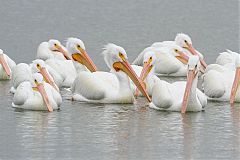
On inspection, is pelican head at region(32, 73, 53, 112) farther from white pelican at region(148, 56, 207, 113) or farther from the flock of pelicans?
white pelican at region(148, 56, 207, 113)

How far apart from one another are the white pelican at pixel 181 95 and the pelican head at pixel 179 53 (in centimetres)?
350

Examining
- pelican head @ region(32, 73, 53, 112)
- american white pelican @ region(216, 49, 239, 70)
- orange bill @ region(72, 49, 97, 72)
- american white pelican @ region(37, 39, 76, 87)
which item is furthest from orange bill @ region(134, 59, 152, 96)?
pelican head @ region(32, 73, 53, 112)

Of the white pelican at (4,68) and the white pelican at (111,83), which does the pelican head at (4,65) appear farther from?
the white pelican at (111,83)

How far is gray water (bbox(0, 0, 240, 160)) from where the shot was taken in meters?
10.1

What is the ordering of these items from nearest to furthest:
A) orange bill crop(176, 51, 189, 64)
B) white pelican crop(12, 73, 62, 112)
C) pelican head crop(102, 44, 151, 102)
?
white pelican crop(12, 73, 62, 112) < pelican head crop(102, 44, 151, 102) < orange bill crop(176, 51, 189, 64)

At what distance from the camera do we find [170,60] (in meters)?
16.0

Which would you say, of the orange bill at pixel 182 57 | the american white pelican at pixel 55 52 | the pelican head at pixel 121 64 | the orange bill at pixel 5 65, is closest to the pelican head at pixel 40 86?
the pelican head at pixel 121 64

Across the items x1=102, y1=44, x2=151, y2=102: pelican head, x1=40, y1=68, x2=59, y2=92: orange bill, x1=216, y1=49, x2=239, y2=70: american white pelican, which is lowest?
x1=216, y1=49, x2=239, y2=70: american white pelican

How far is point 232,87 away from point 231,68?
143cm

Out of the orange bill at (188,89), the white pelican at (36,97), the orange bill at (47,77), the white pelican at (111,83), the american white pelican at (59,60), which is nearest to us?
the orange bill at (188,89)

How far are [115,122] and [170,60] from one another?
4439mm

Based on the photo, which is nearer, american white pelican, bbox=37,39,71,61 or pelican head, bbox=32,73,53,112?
pelican head, bbox=32,73,53,112

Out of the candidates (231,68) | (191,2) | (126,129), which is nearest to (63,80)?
(231,68)

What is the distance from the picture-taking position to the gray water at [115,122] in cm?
1006
